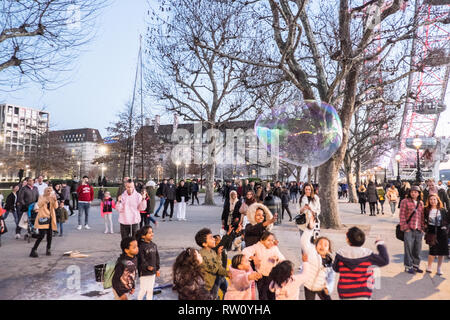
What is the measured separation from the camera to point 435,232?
6316mm

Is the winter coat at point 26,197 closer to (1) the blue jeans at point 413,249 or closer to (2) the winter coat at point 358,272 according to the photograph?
(2) the winter coat at point 358,272

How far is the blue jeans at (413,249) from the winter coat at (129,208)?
5.47 metres

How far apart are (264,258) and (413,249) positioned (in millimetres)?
3960

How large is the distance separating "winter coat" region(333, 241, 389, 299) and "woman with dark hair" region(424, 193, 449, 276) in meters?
3.53

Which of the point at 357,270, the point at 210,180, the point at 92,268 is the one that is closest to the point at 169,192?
the point at 210,180

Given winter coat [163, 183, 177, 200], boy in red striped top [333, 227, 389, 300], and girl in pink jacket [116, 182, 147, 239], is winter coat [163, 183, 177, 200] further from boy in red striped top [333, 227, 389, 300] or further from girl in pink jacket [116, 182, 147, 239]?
boy in red striped top [333, 227, 389, 300]

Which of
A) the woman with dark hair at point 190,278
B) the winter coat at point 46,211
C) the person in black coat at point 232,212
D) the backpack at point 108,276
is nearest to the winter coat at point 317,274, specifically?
the woman with dark hair at point 190,278

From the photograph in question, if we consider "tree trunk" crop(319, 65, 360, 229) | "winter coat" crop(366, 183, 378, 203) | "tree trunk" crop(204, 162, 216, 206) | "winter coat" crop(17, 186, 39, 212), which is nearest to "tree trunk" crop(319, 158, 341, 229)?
"tree trunk" crop(319, 65, 360, 229)

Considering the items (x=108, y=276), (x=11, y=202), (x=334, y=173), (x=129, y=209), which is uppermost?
(x=334, y=173)

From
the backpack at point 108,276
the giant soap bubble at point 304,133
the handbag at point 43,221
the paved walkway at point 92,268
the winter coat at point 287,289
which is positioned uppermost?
the giant soap bubble at point 304,133

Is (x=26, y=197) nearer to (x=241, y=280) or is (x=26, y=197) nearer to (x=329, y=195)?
(x=241, y=280)

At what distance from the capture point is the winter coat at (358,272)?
3480 mm

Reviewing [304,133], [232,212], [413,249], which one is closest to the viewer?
[413,249]

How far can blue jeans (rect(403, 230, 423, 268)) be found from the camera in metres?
6.34
